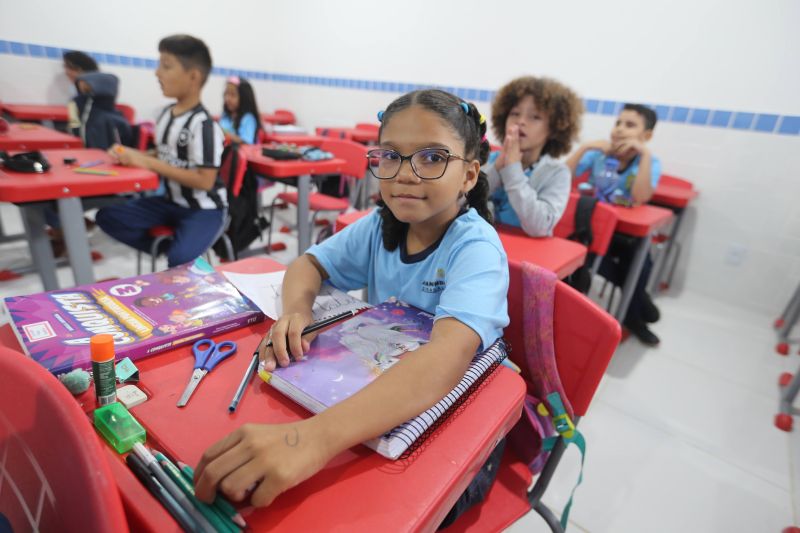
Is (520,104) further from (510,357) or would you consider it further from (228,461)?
(228,461)

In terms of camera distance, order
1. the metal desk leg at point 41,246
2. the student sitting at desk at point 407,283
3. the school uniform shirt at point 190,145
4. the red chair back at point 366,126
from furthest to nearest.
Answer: the red chair back at point 366,126 < the school uniform shirt at point 190,145 < the metal desk leg at point 41,246 < the student sitting at desk at point 407,283

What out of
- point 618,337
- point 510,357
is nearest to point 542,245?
point 510,357

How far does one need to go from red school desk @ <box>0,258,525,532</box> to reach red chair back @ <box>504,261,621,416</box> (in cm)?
21

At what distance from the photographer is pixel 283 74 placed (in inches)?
229

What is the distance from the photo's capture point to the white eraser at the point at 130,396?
1.75 feet

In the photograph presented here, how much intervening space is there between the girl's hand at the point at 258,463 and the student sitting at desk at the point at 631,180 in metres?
2.18

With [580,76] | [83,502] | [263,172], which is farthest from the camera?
[580,76]

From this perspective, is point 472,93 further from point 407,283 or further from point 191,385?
point 191,385

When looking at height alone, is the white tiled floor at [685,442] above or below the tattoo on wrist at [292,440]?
below

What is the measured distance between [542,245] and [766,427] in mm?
1319

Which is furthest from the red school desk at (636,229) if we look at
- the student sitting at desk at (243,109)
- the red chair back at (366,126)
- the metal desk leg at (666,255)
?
the red chair back at (366,126)

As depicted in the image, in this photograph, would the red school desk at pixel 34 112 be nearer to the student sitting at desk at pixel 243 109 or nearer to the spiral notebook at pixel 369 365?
the student sitting at desk at pixel 243 109

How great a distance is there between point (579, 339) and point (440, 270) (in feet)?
0.98

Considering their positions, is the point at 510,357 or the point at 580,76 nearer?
the point at 510,357
